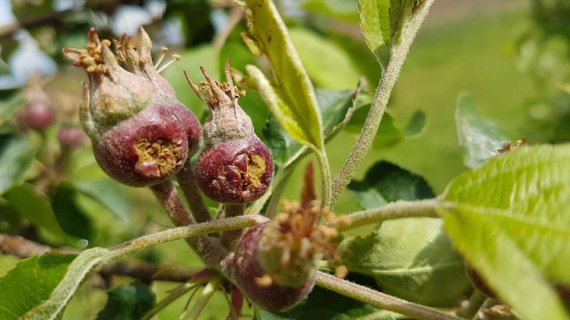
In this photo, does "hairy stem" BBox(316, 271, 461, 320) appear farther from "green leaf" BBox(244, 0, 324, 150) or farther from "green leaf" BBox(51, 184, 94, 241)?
"green leaf" BBox(51, 184, 94, 241)

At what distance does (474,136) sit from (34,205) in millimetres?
922

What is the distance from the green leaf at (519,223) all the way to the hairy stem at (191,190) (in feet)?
1.15

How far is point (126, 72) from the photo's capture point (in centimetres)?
76

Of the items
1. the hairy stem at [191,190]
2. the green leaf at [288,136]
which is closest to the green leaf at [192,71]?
the green leaf at [288,136]

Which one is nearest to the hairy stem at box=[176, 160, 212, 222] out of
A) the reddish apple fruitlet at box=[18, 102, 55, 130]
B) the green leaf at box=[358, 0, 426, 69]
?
the green leaf at box=[358, 0, 426, 69]

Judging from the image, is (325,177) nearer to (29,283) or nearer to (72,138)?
(29,283)

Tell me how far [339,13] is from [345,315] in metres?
1.25

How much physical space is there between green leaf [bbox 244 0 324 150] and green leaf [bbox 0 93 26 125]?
986 millimetres

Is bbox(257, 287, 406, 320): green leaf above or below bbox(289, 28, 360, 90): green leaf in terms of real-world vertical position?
above

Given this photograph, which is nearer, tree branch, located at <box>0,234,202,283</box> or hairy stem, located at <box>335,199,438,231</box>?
hairy stem, located at <box>335,199,438,231</box>

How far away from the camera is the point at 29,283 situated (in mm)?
740

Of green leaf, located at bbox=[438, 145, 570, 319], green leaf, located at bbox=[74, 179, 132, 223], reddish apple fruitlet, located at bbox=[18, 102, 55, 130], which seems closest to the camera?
green leaf, located at bbox=[438, 145, 570, 319]

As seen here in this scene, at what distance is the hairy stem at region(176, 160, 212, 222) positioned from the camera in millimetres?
854

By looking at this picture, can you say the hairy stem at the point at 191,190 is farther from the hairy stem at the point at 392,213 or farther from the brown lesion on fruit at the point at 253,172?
the hairy stem at the point at 392,213
